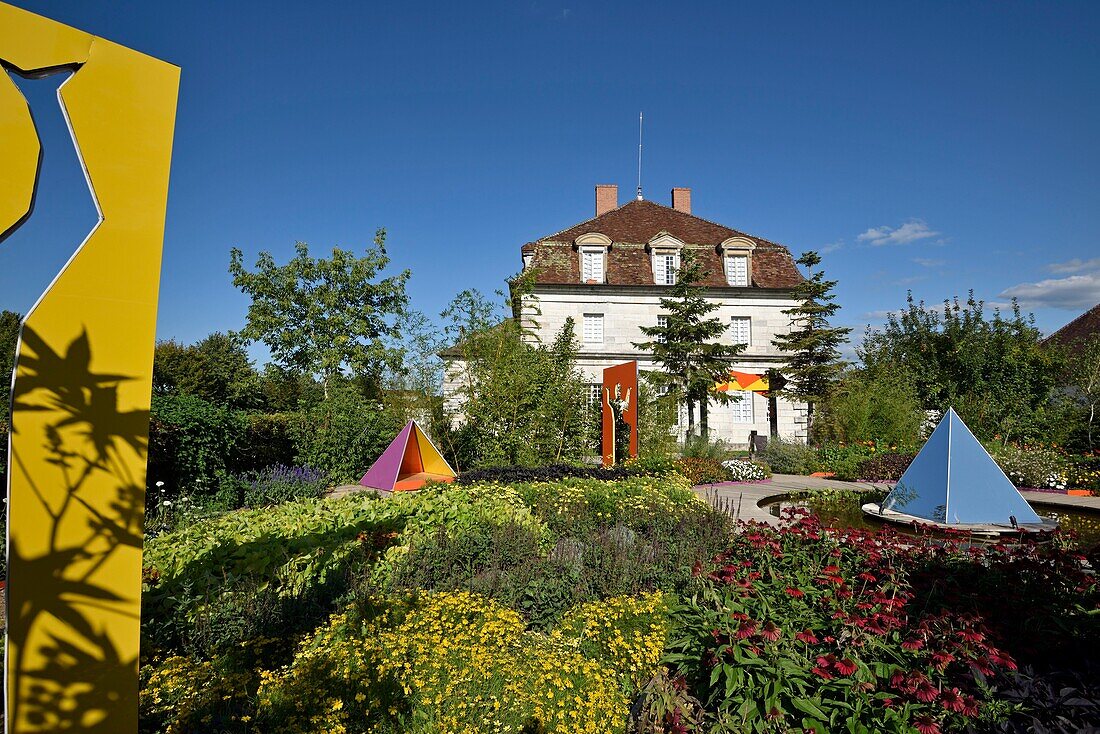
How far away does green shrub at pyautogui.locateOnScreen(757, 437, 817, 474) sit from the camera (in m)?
16.3

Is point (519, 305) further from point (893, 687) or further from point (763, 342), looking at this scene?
point (893, 687)

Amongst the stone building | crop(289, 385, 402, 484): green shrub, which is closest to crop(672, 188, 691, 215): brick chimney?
the stone building

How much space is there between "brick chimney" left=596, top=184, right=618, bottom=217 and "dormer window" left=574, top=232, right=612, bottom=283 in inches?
173

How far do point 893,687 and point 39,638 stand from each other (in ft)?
10.7

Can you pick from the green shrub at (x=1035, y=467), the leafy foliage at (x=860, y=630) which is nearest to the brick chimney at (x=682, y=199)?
the green shrub at (x=1035, y=467)

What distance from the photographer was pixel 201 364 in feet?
104

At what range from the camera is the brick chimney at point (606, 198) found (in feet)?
98.2

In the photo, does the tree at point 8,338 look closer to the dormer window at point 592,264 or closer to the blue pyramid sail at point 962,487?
the blue pyramid sail at point 962,487

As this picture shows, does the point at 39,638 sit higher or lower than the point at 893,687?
higher

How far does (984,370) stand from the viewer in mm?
20391

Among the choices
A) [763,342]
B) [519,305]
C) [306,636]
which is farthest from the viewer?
[763,342]

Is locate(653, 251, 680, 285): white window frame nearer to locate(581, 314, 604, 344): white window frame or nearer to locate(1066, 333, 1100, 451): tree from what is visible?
locate(581, 314, 604, 344): white window frame

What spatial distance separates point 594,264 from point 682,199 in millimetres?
7933

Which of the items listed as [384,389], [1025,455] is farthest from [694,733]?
[1025,455]
